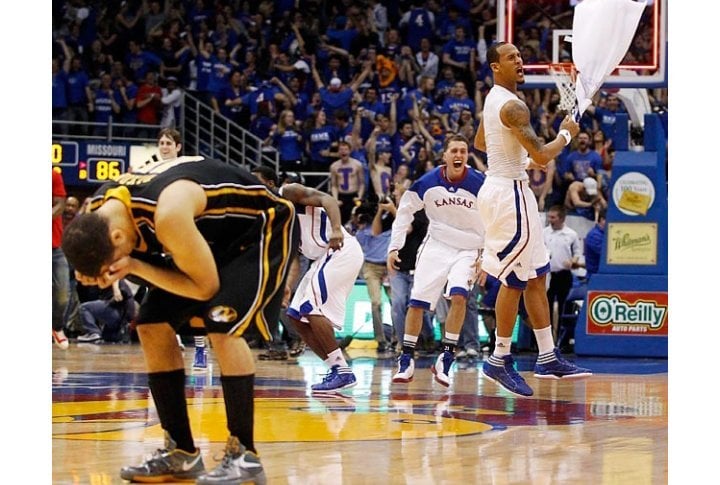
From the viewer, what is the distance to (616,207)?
1430 cm

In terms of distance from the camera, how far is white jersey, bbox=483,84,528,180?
8.66m

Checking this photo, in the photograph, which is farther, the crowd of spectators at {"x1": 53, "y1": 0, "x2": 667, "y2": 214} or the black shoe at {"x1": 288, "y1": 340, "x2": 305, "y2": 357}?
the crowd of spectators at {"x1": 53, "y1": 0, "x2": 667, "y2": 214}

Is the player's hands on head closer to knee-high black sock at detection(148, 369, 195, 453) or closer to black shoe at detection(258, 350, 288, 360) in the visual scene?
knee-high black sock at detection(148, 369, 195, 453)

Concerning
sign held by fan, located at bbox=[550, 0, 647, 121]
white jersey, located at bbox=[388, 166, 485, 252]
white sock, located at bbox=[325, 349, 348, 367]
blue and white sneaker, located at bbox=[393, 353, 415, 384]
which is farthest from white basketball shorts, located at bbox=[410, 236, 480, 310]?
sign held by fan, located at bbox=[550, 0, 647, 121]

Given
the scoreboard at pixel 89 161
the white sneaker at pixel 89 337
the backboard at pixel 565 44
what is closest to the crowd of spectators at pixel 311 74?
the scoreboard at pixel 89 161

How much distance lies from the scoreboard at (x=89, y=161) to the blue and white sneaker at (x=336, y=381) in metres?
9.96

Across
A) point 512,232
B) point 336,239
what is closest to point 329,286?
point 336,239

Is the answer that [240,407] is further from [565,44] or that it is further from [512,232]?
[565,44]

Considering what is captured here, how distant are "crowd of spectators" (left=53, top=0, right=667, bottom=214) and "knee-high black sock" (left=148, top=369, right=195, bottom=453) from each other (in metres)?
11.7

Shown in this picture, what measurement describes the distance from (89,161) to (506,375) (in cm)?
1133

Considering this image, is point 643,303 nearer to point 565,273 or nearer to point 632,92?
point 565,273

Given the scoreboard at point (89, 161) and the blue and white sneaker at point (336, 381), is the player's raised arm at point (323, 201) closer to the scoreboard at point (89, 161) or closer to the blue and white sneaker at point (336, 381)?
the blue and white sneaker at point (336, 381)
